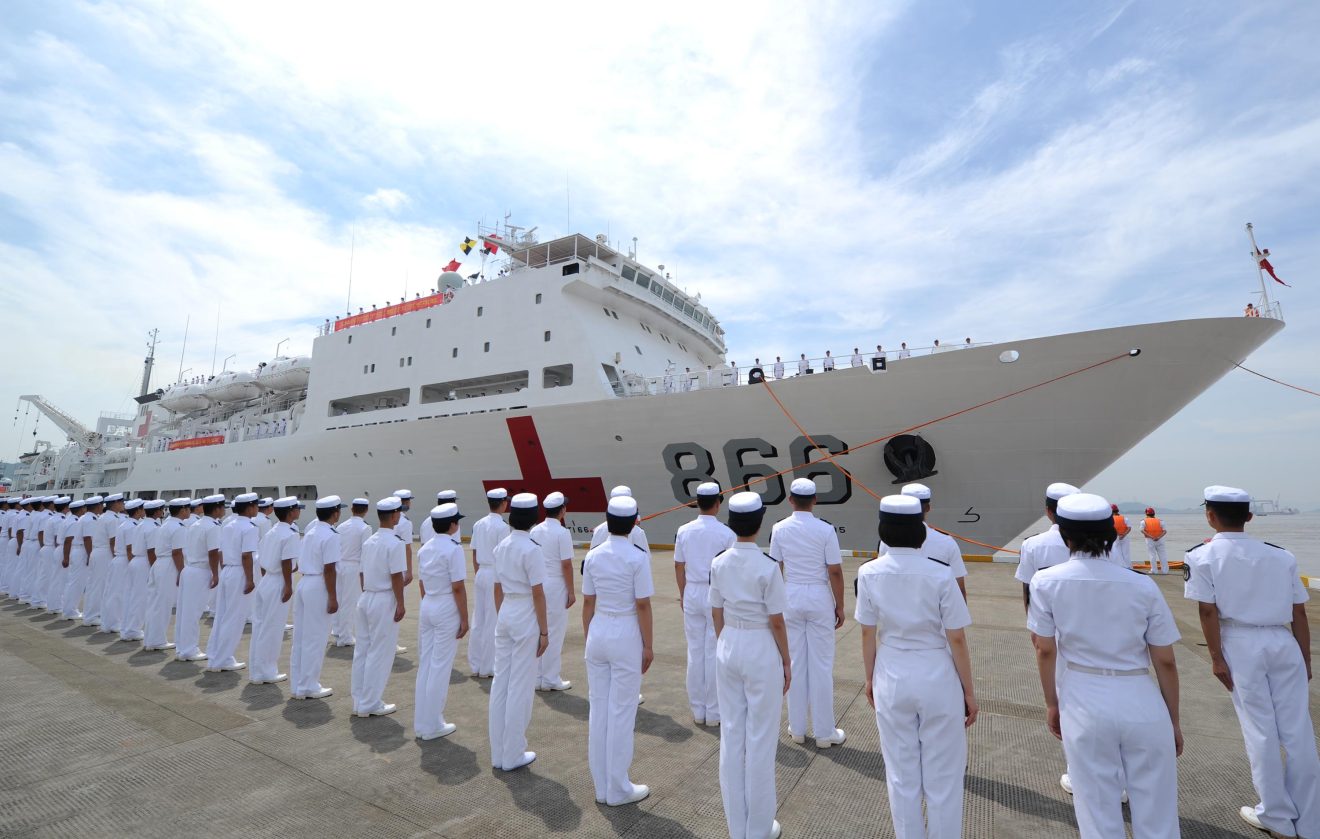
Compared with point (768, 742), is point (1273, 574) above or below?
above

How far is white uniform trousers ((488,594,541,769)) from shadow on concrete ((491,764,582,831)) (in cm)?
7

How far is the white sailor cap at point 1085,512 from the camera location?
1838 millimetres

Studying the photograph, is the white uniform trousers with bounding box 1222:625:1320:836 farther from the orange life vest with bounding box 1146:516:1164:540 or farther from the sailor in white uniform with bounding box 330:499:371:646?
the orange life vest with bounding box 1146:516:1164:540

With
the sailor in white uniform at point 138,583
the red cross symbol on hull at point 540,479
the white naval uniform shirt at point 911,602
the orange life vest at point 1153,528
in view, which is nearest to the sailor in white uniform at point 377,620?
the white naval uniform shirt at point 911,602

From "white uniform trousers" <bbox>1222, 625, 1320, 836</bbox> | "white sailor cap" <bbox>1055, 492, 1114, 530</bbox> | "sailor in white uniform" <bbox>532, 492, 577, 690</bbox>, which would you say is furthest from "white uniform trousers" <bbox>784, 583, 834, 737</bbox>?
"white uniform trousers" <bbox>1222, 625, 1320, 836</bbox>

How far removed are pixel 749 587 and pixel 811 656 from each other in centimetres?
118

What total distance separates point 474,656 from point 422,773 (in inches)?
67.6

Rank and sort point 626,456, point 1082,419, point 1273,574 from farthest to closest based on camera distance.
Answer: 1. point 626,456
2. point 1082,419
3. point 1273,574

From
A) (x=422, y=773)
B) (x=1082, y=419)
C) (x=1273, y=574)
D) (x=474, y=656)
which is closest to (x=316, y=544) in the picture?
(x=474, y=656)

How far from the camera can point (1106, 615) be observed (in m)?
1.80

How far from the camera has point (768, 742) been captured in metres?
2.24

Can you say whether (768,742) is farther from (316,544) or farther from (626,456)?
(626,456)

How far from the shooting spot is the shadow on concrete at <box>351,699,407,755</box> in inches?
129

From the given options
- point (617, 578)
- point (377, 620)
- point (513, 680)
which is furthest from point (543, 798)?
point (377, 620)
